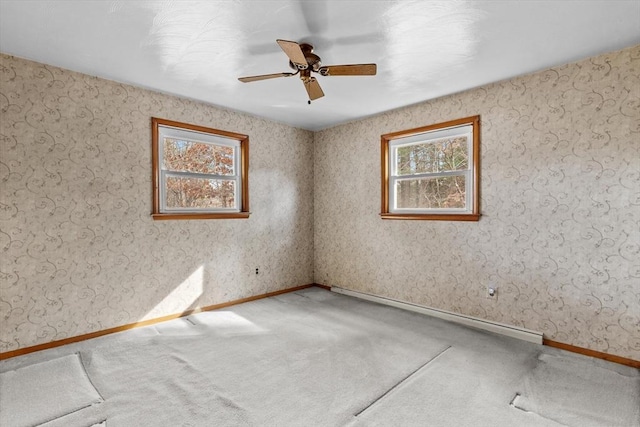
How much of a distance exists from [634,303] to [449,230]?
152cm

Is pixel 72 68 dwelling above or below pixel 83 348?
above

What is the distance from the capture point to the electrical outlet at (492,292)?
312 cm

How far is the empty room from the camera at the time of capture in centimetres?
200

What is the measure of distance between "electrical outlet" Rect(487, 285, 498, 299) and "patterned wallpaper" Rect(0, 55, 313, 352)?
284 cm

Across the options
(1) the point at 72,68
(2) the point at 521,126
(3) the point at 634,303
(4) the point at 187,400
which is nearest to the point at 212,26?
(1) the point at 72,68

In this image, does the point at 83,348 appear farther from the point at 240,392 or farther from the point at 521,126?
the point at 521,126

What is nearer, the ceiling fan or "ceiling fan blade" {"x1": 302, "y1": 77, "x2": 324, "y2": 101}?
the ceiling fan

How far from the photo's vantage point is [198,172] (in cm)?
379


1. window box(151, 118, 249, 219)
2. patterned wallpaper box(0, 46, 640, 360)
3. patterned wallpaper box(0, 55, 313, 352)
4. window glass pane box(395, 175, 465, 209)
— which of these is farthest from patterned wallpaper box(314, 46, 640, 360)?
A: patterned wallpaper box(0, 55, 313, 352)

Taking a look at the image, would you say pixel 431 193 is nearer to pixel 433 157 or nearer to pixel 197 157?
pixel 433 157

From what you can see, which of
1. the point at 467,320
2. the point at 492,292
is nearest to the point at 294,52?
the point at 492,292

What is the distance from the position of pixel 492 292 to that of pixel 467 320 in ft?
1.31

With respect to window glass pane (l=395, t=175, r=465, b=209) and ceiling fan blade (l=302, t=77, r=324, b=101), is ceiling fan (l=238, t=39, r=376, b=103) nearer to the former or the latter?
ceiling fan blade (l=302, t=77, r=324, b=101)

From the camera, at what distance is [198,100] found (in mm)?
3641
